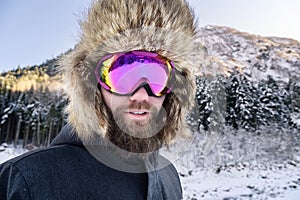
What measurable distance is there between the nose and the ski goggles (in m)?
0.02

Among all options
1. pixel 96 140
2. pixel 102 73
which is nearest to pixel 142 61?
pixel 102 73

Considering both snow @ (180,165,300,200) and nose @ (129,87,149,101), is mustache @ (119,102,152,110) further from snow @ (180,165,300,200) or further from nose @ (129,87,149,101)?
snow @ (180,165,300,200)

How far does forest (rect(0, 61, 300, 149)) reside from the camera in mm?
16803

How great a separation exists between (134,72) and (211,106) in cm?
1472

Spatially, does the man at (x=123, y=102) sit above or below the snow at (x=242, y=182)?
above

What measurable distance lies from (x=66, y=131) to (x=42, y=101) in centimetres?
2954

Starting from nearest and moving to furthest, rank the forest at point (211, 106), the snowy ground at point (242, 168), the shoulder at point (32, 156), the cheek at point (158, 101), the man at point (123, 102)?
the shoulder at point (32, 156) → the man at point (123, 102) → the cheek at point (158, 101) → the snowy ground at point (242, 168) → the forest at point (211, 106)

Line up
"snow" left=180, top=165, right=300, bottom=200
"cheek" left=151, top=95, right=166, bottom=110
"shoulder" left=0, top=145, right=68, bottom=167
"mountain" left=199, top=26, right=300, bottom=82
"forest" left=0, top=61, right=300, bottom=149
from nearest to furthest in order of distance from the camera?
"shoulder" left=0, top=145, right=68, bottom=167, "cheek" left=151, top=95, right=166, bottom=110, "snow" left=180, top=165, right=300, bottom=200, "forest" left=0, top=61, right=300, bottom=149, "mountain" left=199, top=26, right=300, bottom=82

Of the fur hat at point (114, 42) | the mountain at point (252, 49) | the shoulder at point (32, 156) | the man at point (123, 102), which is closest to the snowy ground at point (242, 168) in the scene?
the man at point (123, 102)

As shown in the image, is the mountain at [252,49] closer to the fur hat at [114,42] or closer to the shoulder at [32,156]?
the fur hat at [114,42]

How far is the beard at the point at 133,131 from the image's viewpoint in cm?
131

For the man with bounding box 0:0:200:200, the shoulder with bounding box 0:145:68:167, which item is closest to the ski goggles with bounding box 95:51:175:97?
the man with bounding box 0:0:200:200

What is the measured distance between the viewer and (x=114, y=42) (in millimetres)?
1364

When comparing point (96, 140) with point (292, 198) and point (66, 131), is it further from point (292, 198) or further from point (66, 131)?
point (292, 198)
